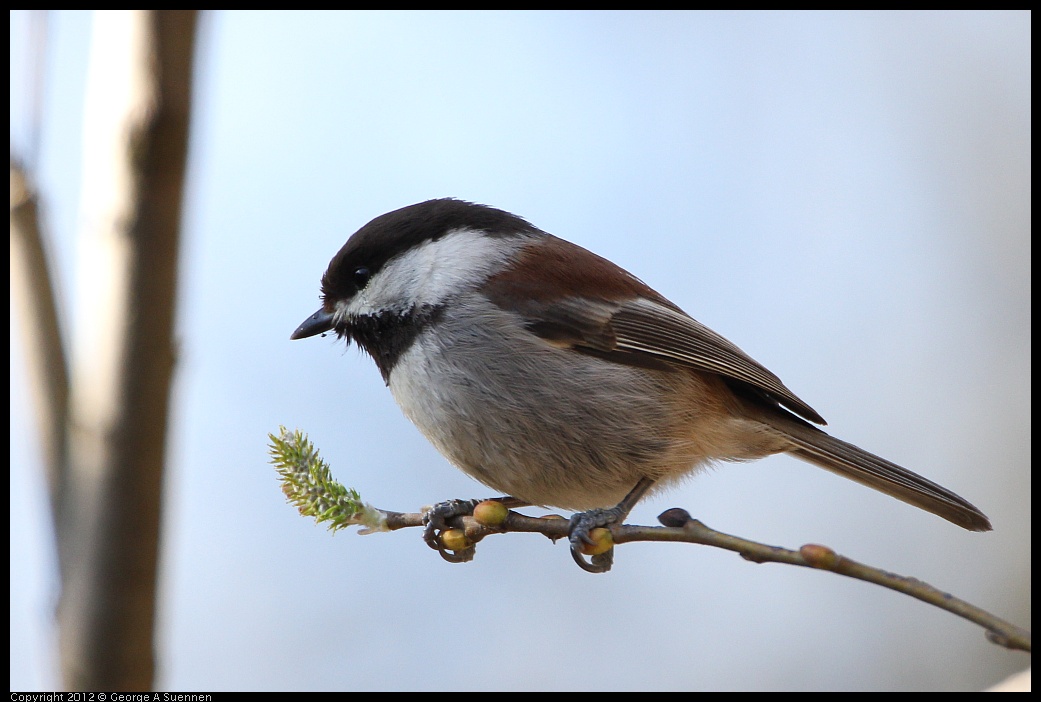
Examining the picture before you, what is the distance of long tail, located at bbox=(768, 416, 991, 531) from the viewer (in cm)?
214

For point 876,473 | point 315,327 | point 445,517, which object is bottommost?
point 445,517

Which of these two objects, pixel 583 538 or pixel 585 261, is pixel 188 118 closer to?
pixel 583 538

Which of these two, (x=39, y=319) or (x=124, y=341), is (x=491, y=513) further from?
(x=39, y=319)

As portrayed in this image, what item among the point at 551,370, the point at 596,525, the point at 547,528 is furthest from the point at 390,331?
the point at 547,528

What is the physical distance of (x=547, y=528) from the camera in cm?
139

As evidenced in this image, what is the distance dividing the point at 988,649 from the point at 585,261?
121 inches

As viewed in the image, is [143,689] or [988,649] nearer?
[143,689]

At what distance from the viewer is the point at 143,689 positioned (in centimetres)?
136

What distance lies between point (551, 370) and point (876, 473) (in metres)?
0.97

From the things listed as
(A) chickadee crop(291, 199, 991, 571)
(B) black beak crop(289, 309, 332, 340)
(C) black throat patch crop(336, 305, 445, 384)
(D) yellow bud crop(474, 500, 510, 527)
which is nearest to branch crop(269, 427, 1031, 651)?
(D) yellow bud crop(474, 500, 510, 527)

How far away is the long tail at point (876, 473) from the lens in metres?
2.14

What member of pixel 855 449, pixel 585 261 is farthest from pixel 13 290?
pixel 855 449

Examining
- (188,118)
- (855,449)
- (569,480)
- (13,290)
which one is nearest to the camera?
(188,118)

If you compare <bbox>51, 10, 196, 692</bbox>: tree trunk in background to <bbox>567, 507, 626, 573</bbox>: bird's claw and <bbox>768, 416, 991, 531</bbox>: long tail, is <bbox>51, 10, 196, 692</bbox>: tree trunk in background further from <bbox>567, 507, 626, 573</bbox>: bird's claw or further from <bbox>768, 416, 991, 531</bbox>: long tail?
<bbox>768, 416, 991, 531</bbox>: long tail
